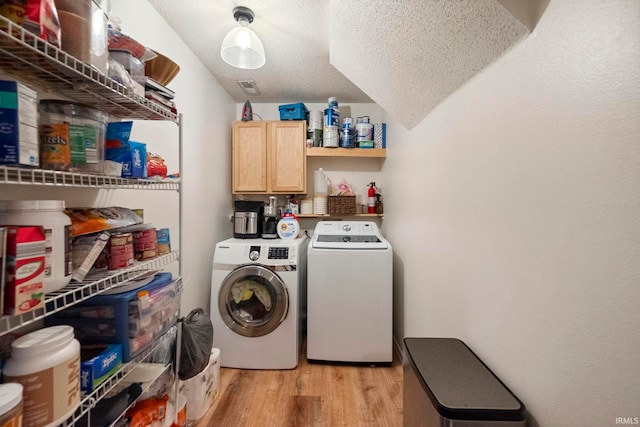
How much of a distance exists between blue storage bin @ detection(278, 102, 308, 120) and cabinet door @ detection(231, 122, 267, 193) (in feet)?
0.75

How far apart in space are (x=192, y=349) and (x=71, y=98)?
1.19m

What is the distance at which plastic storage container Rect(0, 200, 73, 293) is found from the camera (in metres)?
0.65

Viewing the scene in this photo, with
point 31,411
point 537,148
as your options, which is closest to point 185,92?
point 31,411

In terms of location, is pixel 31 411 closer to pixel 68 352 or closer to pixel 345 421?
pixel 68 352

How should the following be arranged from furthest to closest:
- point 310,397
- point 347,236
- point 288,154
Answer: point 288,154
point 347,236
point 310,397

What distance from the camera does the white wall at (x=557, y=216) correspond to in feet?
1.78

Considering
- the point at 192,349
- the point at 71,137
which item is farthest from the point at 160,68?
the point at 192,349

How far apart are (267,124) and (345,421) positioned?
98.0 inches

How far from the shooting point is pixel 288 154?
273cm

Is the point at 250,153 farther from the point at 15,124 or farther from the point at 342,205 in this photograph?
the point at 15,124

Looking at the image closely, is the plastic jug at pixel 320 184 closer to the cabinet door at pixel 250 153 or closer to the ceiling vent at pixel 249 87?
the cabinet door at pixel 250 153

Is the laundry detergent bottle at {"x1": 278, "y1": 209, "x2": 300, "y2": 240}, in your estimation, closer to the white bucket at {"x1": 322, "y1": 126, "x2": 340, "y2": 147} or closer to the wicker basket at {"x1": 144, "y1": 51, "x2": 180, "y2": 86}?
the white bucket at {"x1": 322, "y1": 126, "x2": 340, "y2": 147}

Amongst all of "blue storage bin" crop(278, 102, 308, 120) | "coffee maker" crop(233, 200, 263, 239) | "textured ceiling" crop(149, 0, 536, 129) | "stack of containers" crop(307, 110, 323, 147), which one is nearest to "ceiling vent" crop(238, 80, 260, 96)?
"textured ceiling" crop(149, 0, 536, 129)

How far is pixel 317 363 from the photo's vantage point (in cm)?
214
